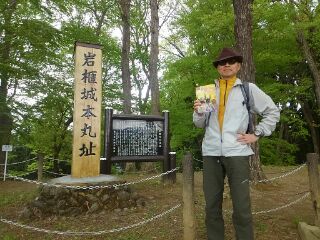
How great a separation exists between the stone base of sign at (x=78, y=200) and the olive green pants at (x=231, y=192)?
279 cm

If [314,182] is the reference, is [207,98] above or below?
above

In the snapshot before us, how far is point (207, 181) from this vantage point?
3.69m

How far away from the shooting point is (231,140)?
11.6 feet

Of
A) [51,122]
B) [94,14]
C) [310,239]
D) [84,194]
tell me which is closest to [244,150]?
[310,239]

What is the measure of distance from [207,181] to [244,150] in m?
0.53

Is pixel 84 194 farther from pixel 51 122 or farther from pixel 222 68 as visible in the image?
pixel 51 122

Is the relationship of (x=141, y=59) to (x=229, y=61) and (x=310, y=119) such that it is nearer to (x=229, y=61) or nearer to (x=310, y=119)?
(x=310, y=119)

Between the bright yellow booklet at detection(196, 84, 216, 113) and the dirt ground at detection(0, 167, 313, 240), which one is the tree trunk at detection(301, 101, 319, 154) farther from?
the bright yellow booklet at detection(196, 84, 216, 113)

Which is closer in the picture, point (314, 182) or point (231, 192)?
point (231, 192)

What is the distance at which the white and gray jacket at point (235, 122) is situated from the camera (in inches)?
139

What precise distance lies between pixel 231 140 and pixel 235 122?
0.20 meters

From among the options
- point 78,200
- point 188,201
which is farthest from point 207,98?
point 78,200

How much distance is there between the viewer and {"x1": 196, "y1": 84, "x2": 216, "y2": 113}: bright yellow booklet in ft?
11.4

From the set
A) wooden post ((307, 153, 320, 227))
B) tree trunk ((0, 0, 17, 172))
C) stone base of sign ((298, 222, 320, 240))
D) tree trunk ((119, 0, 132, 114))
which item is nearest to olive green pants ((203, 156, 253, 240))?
stone base of sign ((298, 222, 320, 240))
